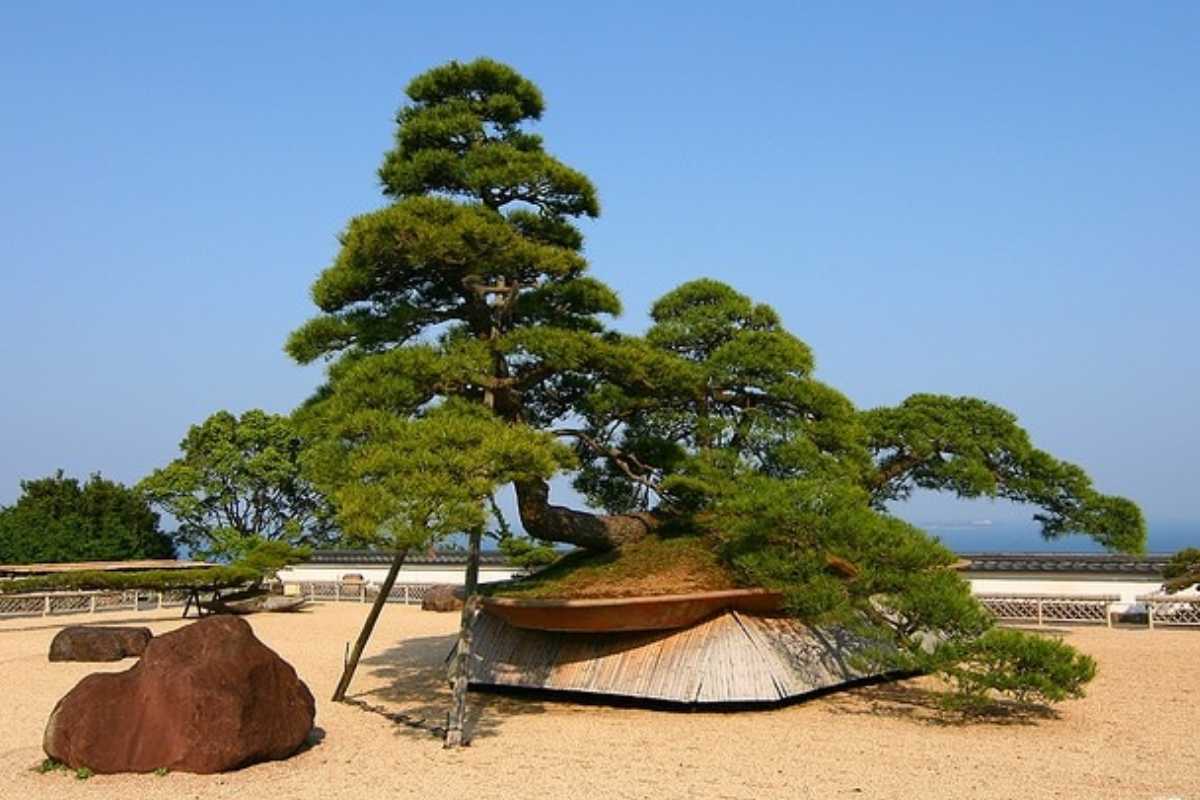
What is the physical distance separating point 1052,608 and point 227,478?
22.1 meters

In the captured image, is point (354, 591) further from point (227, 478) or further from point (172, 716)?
point (172, 716)

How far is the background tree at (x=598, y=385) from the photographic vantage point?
26.9ft

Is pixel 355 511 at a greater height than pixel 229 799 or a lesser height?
greater

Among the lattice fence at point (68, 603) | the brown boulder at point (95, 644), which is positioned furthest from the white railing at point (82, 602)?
the brown boulder at point (95, 644)

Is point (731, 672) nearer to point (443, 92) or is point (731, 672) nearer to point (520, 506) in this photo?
point (520, 506)

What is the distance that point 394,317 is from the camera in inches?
380

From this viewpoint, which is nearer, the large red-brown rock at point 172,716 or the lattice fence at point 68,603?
the large red-brown rock at point 172,716

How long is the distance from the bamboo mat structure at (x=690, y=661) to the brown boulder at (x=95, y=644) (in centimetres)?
548

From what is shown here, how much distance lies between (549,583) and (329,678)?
3.10 meters

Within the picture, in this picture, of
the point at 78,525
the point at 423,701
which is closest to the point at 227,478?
the point at 78,525

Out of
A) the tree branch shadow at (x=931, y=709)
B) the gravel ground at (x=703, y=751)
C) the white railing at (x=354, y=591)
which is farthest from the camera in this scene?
the white railing at (x=354, y=591)

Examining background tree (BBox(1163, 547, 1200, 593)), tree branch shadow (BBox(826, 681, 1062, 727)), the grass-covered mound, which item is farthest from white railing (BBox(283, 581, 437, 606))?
background tree (BBox(1163, 547, 1200, 593))

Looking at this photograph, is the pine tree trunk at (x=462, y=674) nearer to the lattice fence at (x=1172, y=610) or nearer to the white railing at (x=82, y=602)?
the lattice fence at (x=1172, y=610)

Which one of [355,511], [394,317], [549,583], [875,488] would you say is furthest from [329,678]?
[875,488]
